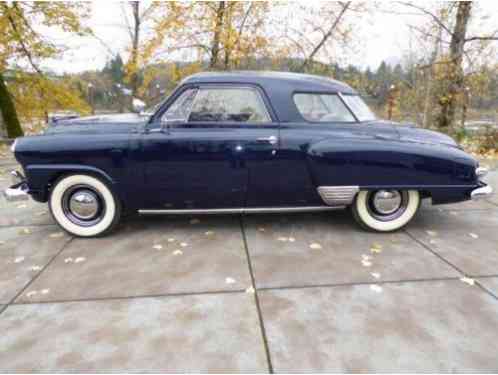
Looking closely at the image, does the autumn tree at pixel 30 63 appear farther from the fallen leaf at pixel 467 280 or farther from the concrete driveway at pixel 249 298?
the fallen leaf at pixel 467 280

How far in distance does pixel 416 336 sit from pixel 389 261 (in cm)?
103


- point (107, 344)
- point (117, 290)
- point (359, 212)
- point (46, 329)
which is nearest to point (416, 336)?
point (359, 212)

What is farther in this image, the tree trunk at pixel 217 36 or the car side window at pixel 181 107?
the tree trunk at pixel 217 36

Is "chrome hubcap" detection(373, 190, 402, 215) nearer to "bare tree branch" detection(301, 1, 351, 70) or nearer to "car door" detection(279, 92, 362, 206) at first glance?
"car door" detection(279, 92, 362, 206)

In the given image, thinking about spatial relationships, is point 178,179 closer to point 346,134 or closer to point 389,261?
point 346,134

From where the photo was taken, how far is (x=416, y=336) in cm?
207

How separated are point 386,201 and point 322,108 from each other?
4.11ft

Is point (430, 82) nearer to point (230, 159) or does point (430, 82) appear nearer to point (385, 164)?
point (385, 164)

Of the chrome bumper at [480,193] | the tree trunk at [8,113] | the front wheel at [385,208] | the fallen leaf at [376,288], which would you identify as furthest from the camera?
the tree trunk at [8,113]

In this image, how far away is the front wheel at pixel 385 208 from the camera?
3602 millimetres

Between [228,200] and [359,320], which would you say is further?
[228,200]

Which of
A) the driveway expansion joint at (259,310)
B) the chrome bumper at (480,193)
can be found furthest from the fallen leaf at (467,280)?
the driveway expansion joint at (259,310)

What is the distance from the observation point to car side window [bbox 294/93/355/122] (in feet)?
11.4

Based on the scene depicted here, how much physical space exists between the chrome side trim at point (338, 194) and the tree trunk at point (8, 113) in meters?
10.9
